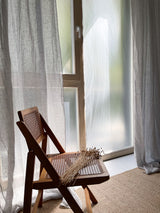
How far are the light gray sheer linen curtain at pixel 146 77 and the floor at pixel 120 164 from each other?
0.13m

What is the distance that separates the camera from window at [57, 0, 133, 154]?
156 centimetres

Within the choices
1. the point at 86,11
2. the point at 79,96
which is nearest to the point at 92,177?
the point at 79,96

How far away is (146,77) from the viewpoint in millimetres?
1759

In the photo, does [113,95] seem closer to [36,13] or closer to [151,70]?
[151,70]

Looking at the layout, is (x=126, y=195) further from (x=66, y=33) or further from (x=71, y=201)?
(x=66, y=33)

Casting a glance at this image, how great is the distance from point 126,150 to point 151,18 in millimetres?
1617

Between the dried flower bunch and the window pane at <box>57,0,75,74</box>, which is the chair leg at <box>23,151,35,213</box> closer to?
the dried flower bunch

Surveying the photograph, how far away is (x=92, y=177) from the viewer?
0.75 metres

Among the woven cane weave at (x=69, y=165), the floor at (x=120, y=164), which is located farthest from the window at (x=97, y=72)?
the woven cane weave at (x=69, y=165)

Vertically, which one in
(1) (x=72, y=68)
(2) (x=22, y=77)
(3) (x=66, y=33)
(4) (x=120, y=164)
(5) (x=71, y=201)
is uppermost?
(3) (x=66, y=33)

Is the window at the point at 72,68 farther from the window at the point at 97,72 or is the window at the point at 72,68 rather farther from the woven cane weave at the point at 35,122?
the woven cane weave at the point at 35,122

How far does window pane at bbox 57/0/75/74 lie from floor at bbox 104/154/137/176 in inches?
44.4

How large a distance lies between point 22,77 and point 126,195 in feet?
4.03

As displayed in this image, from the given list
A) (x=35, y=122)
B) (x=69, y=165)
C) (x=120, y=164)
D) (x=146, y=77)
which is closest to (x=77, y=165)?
(x=69, y=165)
